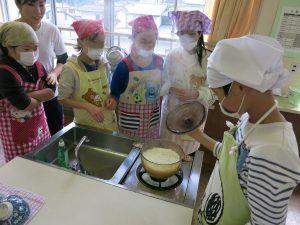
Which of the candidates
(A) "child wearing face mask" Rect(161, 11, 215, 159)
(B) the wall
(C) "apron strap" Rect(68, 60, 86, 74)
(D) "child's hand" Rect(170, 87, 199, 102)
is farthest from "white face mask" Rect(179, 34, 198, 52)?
(B) the wall

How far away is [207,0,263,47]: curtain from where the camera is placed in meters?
2.09

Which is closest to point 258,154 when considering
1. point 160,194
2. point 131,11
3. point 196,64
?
point 160,194

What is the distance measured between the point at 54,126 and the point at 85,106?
65 centimetres

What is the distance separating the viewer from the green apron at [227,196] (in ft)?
2.43

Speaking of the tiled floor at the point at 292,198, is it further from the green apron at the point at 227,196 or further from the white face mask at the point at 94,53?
the white face mask at the point at 94,53

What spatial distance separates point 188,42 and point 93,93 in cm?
65

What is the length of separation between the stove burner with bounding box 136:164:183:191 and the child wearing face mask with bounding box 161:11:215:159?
0.57 metres

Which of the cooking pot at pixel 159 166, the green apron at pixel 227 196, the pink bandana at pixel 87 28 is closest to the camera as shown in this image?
the green apron at pixel 227 196

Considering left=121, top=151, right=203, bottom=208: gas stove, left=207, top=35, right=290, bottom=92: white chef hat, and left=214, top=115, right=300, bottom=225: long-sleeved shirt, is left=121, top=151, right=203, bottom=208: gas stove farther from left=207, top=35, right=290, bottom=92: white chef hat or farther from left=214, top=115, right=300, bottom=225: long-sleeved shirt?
left=207, top=35, right=290, bottom=92: white chef hat

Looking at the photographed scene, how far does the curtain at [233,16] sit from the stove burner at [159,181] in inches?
64.5

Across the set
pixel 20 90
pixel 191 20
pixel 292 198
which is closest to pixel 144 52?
pixel 191 20

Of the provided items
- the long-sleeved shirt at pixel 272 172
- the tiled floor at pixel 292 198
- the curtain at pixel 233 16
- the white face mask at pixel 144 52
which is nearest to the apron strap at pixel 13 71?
the white face mask at pixel 144 52

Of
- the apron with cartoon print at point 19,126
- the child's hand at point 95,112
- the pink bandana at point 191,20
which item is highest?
the pink bandana at point 191,20

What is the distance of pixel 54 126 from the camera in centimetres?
181
